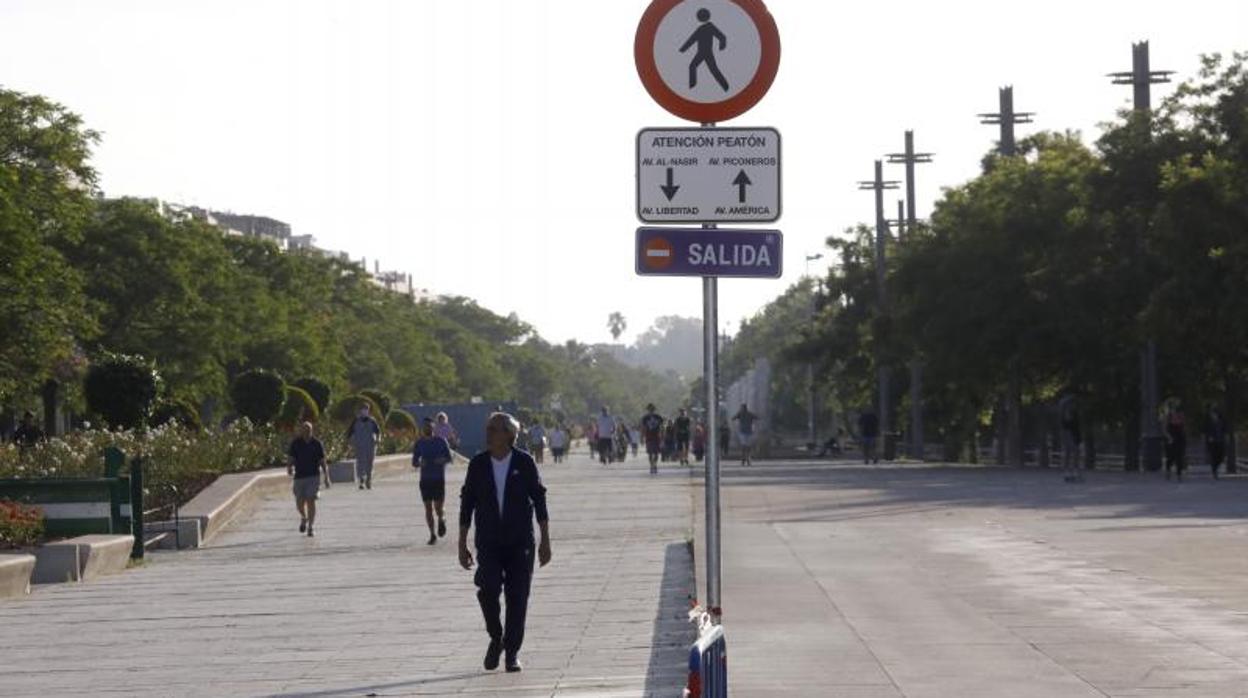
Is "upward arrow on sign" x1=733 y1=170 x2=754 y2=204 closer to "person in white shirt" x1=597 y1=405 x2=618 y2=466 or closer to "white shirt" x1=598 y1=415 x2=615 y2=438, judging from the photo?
"person in white shirt" x1=597 y1=405 x2=618 y2=466

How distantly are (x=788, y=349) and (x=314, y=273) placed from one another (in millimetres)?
40557

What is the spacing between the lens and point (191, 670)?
15.4m

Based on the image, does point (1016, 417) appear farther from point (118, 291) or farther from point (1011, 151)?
point (118, 291)

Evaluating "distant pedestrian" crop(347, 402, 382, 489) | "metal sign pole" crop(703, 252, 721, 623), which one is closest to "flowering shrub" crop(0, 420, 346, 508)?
"distant pedestrian" crop(347, 402, 382, 489)

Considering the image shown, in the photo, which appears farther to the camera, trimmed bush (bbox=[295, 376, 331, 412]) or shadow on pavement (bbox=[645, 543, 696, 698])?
trimmed bush (bbox=[295, 376, 331, 412])

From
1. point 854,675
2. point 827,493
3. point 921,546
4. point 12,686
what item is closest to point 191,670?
point 12,686

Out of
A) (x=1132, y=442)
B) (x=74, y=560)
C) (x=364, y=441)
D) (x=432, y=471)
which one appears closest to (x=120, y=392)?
(x=364, y=441)

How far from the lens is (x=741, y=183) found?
10.2 metres

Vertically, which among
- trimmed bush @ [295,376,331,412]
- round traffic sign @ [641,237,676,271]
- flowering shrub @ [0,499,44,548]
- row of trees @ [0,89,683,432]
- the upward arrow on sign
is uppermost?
row of trees @ [0,89,683,432]

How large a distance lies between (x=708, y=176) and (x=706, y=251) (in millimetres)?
322

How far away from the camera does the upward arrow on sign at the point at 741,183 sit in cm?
1016

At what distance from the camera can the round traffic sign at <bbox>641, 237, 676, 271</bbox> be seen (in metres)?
10.1

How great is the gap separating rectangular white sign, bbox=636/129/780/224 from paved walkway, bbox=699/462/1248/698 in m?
3.57

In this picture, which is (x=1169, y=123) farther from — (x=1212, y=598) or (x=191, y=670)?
(x=191, y=670)
